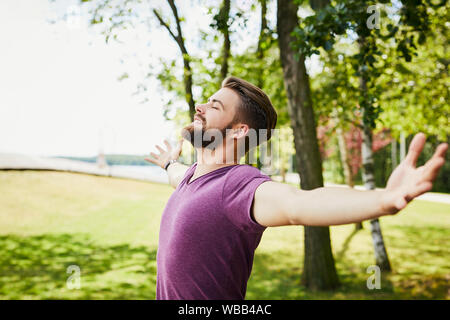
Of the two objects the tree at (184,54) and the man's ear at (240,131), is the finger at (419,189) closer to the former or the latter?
the man's ear at (240,131)

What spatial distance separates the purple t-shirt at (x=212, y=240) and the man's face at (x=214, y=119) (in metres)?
0.18

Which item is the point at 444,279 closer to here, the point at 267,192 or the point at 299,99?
the point at 299,99

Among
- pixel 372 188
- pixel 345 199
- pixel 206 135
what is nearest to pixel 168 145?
pixel 206 135

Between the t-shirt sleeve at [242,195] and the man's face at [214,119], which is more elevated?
the man's face at [214,119]

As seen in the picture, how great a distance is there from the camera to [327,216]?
1.19 m

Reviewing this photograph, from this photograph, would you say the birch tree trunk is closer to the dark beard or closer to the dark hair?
the dark hair

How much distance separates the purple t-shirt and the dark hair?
0.90 ft

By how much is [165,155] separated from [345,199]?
1863mm

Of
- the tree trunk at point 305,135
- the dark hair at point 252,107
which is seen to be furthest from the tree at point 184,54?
the dark hair at point 252,107

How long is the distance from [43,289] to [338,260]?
22.3 feet

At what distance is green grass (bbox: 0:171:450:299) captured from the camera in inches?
277

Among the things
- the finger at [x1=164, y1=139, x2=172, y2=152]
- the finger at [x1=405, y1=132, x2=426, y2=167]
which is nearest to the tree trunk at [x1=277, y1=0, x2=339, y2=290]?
the finger at [x1=164, y1=139, x2=172, y2=152]

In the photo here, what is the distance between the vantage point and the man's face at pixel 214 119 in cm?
171
